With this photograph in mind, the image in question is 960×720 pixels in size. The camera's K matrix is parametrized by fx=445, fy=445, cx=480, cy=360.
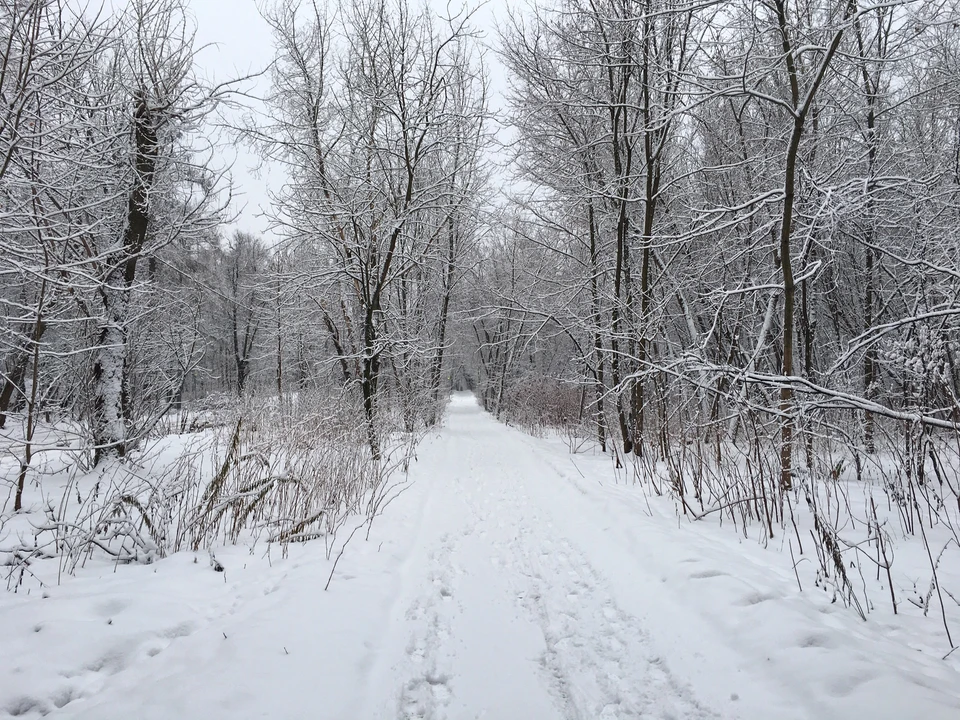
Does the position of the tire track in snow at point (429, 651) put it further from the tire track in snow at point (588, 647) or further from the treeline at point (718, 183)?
the treeline at point (718, 183)

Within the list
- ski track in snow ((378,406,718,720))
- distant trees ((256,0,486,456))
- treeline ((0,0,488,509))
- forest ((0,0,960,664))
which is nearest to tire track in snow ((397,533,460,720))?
ski track in snow ((378,406,718,720))

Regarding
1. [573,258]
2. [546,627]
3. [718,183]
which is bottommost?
[546,627]

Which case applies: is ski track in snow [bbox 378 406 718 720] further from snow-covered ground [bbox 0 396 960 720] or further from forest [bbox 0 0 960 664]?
forest [bbox 0 0 960 664]

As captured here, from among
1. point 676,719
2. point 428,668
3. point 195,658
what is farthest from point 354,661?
point 676,719

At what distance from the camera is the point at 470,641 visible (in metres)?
2.81

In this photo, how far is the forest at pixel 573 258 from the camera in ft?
12.2

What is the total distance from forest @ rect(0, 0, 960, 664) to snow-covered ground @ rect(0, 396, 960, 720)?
0.48m

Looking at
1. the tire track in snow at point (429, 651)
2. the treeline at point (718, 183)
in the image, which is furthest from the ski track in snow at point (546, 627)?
the treeline at point (718, 183)

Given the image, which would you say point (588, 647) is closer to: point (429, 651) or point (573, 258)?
point (429, 651)

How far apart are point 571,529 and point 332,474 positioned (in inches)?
112

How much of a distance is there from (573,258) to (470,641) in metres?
8.35

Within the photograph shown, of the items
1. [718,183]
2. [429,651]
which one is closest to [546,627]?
[429,651]

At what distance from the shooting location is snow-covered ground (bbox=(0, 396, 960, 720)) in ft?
6.64

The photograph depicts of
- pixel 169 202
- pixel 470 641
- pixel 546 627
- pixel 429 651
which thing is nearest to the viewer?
pixel 429 651
